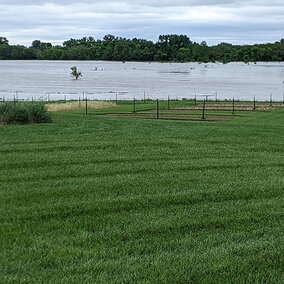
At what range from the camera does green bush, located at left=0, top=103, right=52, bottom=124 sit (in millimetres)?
16469

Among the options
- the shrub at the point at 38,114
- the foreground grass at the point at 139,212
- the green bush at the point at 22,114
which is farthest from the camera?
the shrub at the point at 38,114

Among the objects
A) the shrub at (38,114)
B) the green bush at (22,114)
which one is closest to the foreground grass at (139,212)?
the green bush at (22,114)

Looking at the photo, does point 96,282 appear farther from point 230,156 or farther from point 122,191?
point 230,156

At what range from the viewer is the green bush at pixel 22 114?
16.5 m

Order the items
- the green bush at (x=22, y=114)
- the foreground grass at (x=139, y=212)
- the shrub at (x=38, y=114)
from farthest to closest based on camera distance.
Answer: the shrub at (x=38, y=114)
the green bush at (x=22, y=114)
the foreground grass at (x=139, y=212)

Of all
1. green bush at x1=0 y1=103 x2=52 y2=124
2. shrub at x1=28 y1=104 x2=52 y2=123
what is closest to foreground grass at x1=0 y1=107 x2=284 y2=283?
green bush at x1=0 y1=103 x2=52 y2=124

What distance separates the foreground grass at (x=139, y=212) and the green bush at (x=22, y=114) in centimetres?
343

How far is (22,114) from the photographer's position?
1681 centimetres

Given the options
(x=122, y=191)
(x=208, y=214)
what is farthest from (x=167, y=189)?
(x=208, y=214)

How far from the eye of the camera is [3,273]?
16.4ft

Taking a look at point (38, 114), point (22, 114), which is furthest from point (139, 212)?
point (38, 114)

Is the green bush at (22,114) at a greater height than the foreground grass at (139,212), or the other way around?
the green bush at (22,114)

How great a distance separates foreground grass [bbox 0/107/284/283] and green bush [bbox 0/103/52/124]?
3.43 meters

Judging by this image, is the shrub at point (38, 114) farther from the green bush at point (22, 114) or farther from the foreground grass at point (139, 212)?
the foreground grass at point (139, 212)
